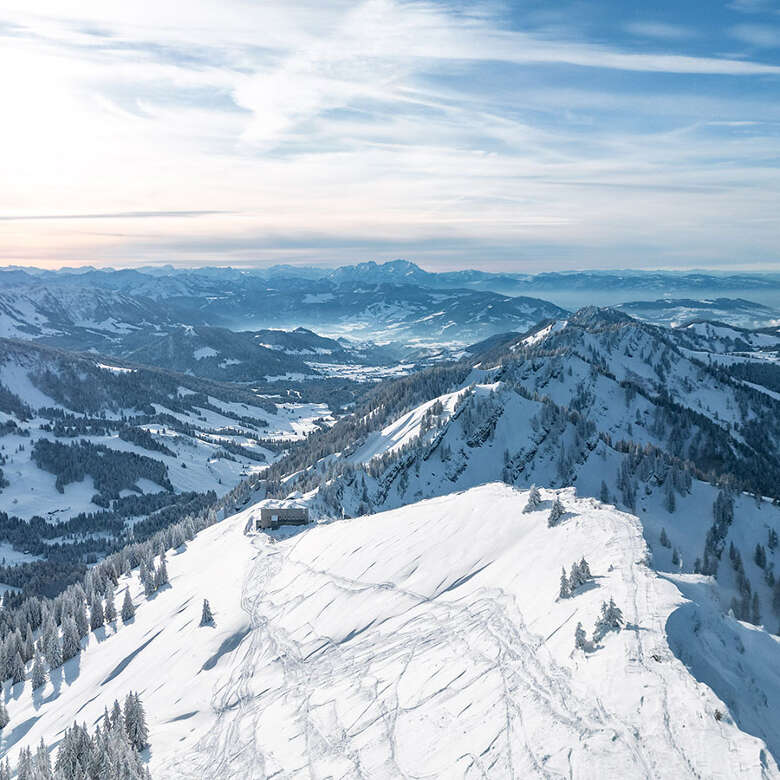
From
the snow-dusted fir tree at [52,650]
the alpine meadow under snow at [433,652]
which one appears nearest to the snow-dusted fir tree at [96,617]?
the alpine meadow under snow at [433,652]

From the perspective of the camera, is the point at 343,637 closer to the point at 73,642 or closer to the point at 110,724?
the point at 110,724

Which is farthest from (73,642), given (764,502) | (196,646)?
(764,502)

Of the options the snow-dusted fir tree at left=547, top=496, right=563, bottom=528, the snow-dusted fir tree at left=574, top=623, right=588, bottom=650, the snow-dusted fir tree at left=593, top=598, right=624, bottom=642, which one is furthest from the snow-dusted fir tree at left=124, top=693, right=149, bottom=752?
the snow-dusted fir tree at left=547, top=496, right=563, bottom=528

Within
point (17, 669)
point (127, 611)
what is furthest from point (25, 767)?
point (17, 669)

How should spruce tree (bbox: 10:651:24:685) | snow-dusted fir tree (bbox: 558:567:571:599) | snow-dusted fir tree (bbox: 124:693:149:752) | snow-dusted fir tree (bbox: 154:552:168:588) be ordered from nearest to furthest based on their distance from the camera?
snow-dusted fir tree (bbox: 558:567:571:599), snow-dusted fir tree (bbox: 124:693:149:752), spruce tree (bbox: 10:651:24:685), snow-dusted fir tree (bbox: 154:552:168:588)

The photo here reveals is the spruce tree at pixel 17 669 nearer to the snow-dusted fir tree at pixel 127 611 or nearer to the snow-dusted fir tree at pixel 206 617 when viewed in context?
the snow-dusted fir tree at pixel 127 611

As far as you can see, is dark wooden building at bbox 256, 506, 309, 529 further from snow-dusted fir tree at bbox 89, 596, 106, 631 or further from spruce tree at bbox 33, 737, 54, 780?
spruce tree at bbox 33, 737, 54, 780
